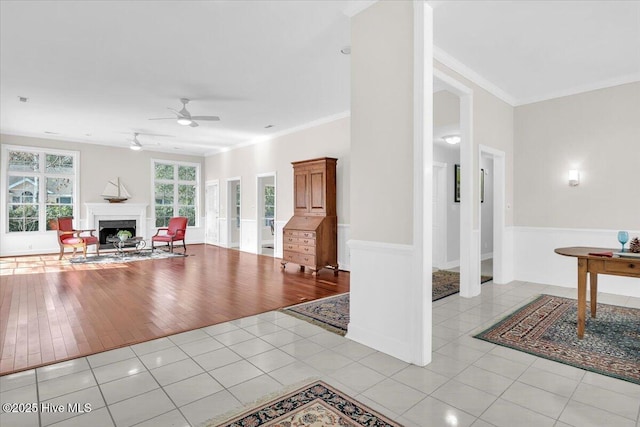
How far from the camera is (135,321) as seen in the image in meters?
3.51

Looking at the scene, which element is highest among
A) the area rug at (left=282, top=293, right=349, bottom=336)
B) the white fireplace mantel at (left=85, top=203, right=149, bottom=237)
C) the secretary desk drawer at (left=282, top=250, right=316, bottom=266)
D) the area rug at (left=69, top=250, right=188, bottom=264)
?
the white fireplace mantel at (left=85, top=203, right=149, bottom=237)

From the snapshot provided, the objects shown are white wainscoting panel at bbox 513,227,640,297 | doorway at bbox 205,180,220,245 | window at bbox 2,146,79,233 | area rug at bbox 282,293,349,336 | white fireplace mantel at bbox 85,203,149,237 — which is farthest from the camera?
doorway at bbox 205,180,220,245

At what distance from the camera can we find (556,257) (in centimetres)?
511

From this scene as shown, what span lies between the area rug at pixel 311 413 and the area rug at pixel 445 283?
263 cm

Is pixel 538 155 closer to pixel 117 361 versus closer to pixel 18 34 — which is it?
pixel 117 361

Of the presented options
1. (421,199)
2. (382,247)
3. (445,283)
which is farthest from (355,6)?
(445,283)

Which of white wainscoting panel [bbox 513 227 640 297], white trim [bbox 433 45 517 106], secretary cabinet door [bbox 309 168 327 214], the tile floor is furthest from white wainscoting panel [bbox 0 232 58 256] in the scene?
white wainscoting panel [bbox 513 227 640 297]

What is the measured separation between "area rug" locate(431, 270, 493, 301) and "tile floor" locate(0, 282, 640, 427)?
1.49 metres

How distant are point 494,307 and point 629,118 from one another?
3.26m

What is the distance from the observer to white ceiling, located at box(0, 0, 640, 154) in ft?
10.1

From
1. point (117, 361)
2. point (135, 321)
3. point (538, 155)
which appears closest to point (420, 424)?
point (117, 361)

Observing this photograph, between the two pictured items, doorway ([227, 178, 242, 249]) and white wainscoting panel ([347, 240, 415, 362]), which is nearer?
white wainscoting panel ([347, 240, 415, 362])

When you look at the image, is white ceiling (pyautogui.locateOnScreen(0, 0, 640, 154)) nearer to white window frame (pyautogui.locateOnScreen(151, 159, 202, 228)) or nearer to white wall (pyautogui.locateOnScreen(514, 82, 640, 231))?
white wall (pyautogui.locateOnScreen(514, 82, 640, 231))

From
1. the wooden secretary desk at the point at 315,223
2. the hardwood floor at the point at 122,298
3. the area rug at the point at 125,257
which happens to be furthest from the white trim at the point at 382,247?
the area rug at the point at 125,257
